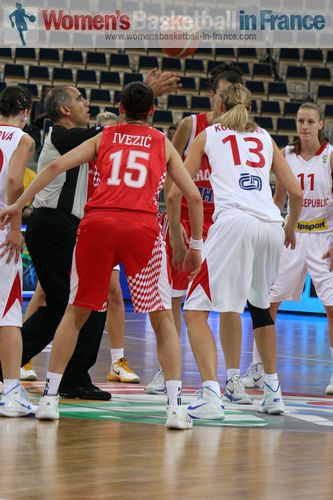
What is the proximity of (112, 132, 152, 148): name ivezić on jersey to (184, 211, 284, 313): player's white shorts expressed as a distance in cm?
70

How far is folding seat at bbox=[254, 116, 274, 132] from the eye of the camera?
20.1 m

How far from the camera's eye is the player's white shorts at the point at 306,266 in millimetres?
7129

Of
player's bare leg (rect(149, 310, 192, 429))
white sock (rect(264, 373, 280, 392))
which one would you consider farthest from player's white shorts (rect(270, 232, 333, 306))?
player's bare leg (rect(149, 310, 192, 429))

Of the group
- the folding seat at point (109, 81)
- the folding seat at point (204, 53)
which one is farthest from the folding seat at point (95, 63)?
the folding seat at point (204, 53)

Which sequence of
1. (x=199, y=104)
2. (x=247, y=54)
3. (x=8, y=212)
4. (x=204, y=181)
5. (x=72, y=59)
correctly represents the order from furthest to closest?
(x=247, y=54) → (x=72, y=59) → (x=199, y=104) → (x=204, y=181) → (x=8, y=212)

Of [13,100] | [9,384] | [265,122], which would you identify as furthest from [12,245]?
[265,122]

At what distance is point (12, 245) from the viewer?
17.3 ft

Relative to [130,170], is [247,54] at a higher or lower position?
higher

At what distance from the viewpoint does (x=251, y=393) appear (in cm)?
675

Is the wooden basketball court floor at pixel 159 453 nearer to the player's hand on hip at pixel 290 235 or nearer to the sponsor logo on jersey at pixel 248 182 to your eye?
the player's hand on hip at pixel 290 235

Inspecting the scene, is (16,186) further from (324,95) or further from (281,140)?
(324,95)

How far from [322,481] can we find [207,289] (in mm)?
1816

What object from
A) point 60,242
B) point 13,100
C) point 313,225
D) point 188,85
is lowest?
point 60,242

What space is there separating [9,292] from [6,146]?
2.49 ft
